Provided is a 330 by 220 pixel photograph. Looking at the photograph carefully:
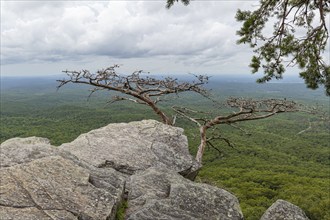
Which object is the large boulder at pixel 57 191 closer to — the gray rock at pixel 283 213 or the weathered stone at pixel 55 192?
the weathered stone at pixel 55 192

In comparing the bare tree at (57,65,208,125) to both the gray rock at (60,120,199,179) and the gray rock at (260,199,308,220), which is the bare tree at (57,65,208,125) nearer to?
the gray rock at (60,120,199,179)

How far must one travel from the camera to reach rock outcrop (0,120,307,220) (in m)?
6.82

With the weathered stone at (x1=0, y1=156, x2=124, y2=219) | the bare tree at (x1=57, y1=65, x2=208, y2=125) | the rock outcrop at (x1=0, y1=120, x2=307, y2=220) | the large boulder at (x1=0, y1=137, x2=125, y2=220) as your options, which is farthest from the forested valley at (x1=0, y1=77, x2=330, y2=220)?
the weathered stone at (x1=0, y1=156, x2=124, y2=219)

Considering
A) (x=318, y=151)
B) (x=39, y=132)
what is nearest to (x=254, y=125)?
(x=318, y=151)

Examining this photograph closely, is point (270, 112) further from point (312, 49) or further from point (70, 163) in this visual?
point (70, 163)

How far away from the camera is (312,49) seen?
32.3 feet

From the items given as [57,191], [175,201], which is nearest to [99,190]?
[57,191]

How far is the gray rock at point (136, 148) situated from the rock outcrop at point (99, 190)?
0.04 metres

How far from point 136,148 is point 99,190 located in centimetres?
472

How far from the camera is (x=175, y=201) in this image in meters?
8.20

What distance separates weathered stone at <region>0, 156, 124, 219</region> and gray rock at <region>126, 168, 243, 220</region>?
1.99 feet

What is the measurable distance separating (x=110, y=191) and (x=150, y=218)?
1279 mm

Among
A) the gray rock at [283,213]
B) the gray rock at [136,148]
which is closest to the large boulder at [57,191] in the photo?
the gray rock at [136,148]

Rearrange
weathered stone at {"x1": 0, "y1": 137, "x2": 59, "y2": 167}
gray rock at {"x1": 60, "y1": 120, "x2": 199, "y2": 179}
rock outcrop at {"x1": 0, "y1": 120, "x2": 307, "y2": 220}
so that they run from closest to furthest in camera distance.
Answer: rock outcrop at {"x1": 0, "y1": 120, "x2": 307, "y2": 220}, weathered stone at {"x1": 0, "y1": 137, "x2": 59, "y2": 167}, gray rock at {"x1": 60, "y1": 120, "x2": 199, "y2": 179}
